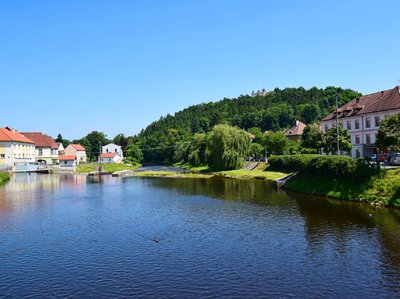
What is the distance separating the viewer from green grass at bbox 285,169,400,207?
125 ft

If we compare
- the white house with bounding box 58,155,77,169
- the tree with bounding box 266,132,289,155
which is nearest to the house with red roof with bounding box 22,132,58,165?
the white house with bounding box 58,155,77,169

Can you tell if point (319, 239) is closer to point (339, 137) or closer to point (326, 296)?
point (326, 296)

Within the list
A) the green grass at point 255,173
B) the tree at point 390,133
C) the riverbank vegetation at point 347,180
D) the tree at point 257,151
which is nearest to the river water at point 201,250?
the riverbank vegetation at point 347,180

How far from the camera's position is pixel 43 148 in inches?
4628

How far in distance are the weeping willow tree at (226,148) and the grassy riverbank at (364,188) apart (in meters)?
32.9

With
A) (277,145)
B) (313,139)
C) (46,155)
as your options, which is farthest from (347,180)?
(46,155)

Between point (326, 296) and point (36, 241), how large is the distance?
65.9 ft

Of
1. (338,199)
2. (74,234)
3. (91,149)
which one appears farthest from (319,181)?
(91,149)

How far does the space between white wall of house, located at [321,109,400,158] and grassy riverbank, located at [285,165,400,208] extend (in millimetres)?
21752

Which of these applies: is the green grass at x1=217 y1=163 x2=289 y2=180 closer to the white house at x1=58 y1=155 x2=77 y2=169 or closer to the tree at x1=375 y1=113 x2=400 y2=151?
the tree at x1=375 y1=113 x2=400 y2=151

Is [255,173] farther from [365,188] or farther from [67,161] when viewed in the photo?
[67,161]

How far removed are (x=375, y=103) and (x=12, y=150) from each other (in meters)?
86.1

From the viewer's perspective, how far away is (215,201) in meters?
45.3

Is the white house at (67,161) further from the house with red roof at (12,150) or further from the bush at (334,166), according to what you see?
the bush at (334,166)
